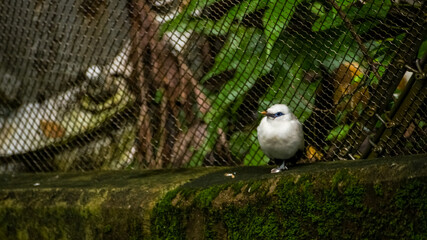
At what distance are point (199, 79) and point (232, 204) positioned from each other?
1166mm

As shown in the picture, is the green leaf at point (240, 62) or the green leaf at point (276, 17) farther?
the green leaf at point (240, 62)

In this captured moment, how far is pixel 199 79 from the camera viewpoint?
3.21m

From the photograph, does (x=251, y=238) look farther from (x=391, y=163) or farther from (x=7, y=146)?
(x=7, y=146)

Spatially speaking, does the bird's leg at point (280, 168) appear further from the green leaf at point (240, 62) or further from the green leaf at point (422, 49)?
the green leaf at point (422, 49)

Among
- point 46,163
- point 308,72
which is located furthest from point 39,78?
point 308,72

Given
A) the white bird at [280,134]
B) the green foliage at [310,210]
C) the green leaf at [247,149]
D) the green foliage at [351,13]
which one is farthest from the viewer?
the green leaf at [247,149]

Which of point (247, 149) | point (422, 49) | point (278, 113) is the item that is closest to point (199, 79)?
point (247, 149)

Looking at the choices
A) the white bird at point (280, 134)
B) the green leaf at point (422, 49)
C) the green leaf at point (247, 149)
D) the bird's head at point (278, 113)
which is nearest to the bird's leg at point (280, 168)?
the white bird at point (280, 134)

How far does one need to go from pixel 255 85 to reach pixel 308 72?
12.4 inches

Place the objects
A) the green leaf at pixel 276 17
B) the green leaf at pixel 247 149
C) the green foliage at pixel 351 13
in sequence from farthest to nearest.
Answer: the green leaf at pixel 247 149 → the green leaf at pixel 276 17 → the green foliage at pixel 351 13

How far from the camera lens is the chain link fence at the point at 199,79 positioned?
255 centimetres

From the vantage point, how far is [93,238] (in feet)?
8.38

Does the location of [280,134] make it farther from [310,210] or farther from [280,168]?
[310,210]

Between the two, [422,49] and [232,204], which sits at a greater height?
[422,49]
